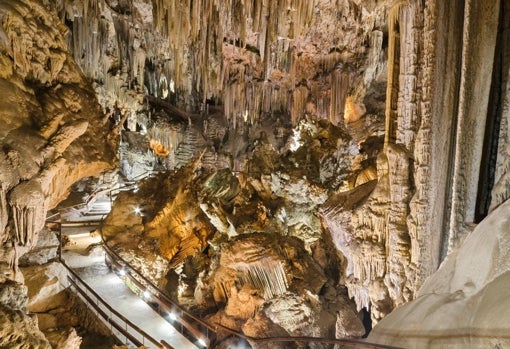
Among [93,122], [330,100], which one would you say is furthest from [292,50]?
[93,122]

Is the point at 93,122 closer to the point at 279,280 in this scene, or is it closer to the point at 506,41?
the point at 279,280

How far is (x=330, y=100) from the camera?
51.0 ft

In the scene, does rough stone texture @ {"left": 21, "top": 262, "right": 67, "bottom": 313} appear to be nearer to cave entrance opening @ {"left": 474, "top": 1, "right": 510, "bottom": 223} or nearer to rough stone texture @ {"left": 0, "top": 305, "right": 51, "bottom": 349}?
rough stone texture @ {"left": 0, "top": 305, "right": 51, "bottom": 349}

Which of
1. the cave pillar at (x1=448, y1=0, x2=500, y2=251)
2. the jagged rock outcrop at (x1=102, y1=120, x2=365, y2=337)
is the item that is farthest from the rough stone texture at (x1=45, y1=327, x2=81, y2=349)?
the cave pillar at (x1=448, y1=0, x2=500, y2=251)

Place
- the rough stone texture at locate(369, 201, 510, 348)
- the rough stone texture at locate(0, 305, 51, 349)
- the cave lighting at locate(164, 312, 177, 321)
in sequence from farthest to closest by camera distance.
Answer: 1. the cave lighting at locate(164, 312, 177, 321)
2. the rough stone texture at locate(0, 305, 51, 349)
3. the rough stone texture at locate(369, 201, 510, 348)

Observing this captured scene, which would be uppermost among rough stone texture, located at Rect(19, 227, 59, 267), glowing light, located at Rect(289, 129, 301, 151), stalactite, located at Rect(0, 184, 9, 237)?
stalactite, located at Rect(0, 184, 9, 237)

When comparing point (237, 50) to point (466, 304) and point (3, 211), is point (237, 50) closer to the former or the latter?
point (3, 211)

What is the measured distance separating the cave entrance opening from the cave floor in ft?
16.6

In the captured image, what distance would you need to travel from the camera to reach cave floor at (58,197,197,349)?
6.07 m

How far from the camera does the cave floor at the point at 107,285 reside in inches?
239

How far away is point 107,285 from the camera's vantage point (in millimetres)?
7305

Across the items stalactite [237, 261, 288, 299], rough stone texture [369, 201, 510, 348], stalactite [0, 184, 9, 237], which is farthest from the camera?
stalactite [237, 261, 288, 299]

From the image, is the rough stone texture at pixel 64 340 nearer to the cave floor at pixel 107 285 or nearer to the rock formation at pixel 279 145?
the rock formation at pixel 279 145

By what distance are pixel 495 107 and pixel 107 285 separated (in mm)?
7519
